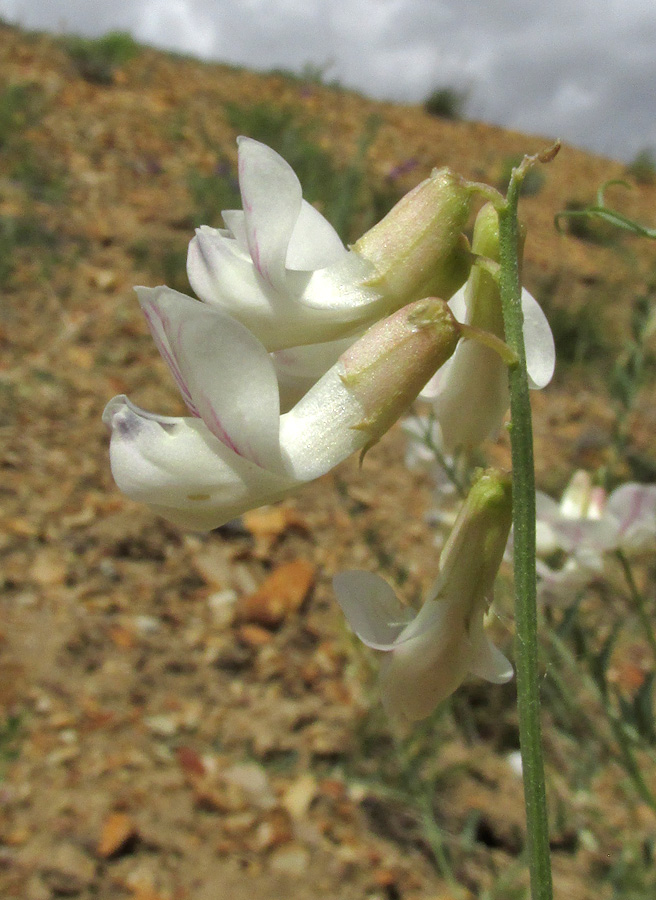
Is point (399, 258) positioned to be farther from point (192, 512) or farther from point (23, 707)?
point (23, 707)

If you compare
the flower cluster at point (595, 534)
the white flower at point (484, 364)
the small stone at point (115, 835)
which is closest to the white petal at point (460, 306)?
the white flower at point (484, 364)

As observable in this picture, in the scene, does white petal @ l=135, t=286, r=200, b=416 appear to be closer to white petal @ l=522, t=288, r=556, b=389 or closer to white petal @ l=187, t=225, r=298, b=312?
white petal @ l=187, t=225, r=298, b=312

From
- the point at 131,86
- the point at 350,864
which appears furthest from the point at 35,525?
the point at 131,86

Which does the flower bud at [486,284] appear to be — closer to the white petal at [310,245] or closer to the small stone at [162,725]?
the white petal at [310,245]

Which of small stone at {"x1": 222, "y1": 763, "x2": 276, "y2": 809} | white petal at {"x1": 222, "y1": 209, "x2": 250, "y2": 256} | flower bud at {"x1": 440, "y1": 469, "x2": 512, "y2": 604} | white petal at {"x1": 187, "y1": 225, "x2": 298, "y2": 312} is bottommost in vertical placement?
small stone at {"x1": 222, "y1": 763, "x2": 276, "y2": 809}

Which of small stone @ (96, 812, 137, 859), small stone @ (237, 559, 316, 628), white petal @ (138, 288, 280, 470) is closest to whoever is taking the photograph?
white petal @ (138, 288, 280, 470)

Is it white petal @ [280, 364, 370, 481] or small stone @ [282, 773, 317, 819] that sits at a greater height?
white petal @ [280, 364, 370, 481]

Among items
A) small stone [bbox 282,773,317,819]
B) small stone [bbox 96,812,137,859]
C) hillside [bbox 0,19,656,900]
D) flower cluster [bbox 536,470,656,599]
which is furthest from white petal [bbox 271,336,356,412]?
small stone [bbox 282,773,317,819]
